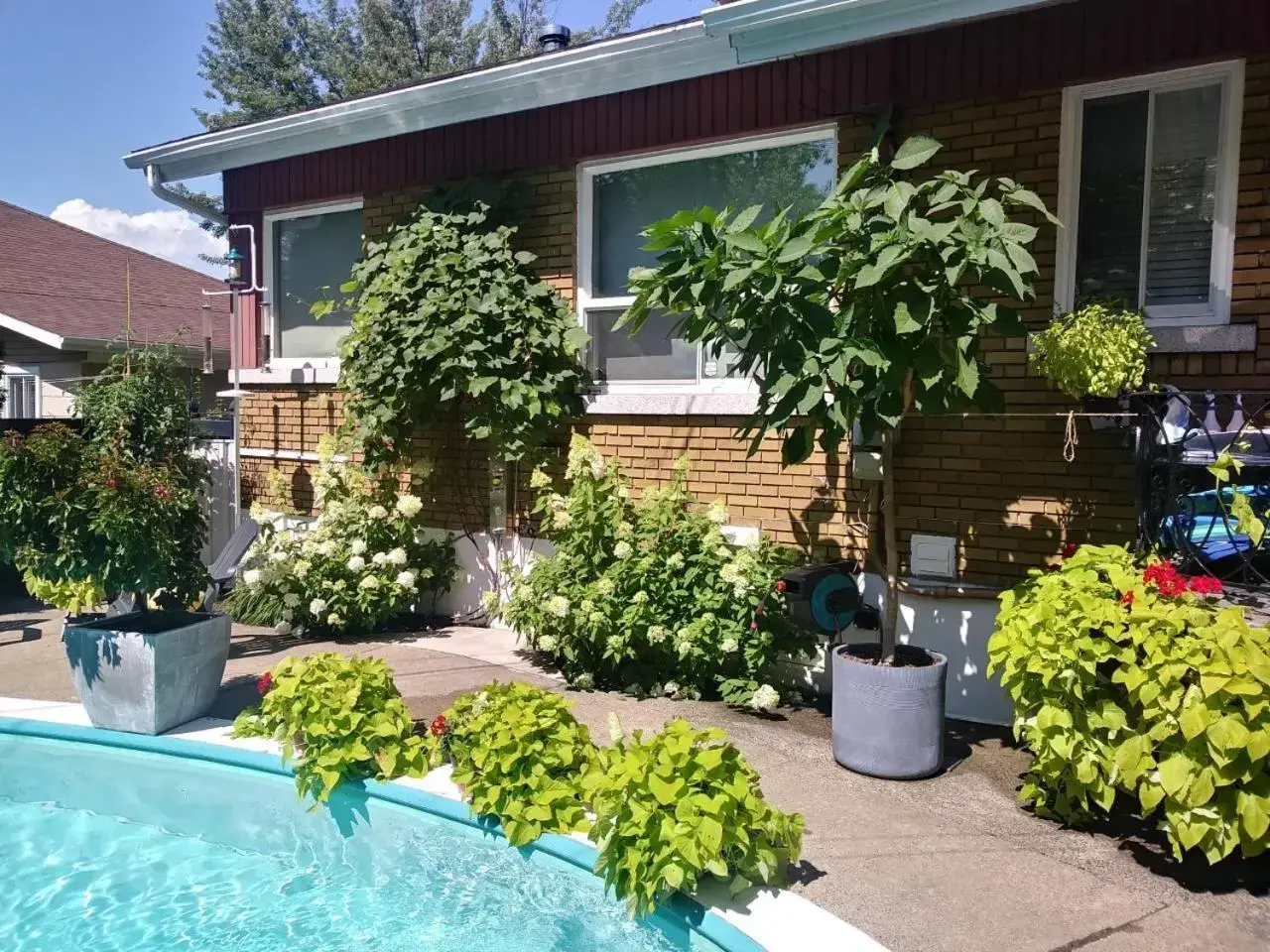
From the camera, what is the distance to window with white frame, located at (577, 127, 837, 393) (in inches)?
253

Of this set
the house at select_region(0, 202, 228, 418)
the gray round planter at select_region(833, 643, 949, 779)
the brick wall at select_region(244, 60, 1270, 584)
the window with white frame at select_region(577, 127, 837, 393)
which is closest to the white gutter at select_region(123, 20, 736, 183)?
the window with white frame at select_region(577, 127, 837, 393)

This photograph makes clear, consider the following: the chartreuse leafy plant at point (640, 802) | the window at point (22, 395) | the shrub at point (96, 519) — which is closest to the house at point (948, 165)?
the chartreuse leafy plant at point (640, 802)

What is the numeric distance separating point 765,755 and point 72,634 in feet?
12.0

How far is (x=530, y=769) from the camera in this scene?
4055 mm

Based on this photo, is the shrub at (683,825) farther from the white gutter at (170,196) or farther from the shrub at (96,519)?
the white gutter at (170,196)

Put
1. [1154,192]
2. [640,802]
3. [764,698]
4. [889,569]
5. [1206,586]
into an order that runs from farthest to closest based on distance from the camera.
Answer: [764,698], [1154,192], [889,569], [1206,586], [640,802]

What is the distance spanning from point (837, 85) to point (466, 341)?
3.01 m

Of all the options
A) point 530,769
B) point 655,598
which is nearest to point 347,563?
point 655,598

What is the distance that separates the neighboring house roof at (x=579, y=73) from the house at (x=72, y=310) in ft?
7.43

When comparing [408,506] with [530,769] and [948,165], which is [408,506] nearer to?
[530,769]

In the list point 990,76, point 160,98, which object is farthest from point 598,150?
point 160,98

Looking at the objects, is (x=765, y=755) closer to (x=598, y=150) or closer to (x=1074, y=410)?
(x=1074, y=410)

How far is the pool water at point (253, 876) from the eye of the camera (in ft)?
12.2

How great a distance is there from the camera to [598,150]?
7059mm
